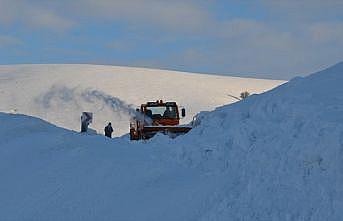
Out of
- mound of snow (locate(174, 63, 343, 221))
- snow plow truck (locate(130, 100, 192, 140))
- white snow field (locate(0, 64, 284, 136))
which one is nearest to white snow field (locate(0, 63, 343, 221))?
mound of snow (locate(174, 63, 343, 221))

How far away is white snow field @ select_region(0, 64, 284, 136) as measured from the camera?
5138cm

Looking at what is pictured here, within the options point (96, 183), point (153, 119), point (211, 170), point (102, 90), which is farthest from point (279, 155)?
point (102, 90)

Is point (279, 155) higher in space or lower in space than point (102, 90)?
lower

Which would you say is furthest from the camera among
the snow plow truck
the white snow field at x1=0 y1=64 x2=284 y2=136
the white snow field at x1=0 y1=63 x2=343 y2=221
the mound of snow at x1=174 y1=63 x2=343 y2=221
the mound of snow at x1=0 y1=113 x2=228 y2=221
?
the white snow field at x1=0 y1=64 x2=284 y2=136

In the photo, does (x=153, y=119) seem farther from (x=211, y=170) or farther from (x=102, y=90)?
(x=102, y=90)

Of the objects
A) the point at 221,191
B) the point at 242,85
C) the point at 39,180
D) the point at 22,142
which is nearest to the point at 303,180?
the point at 221,191

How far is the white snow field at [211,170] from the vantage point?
305 inches

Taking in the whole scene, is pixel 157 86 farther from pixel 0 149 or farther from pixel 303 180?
pixel 303 180

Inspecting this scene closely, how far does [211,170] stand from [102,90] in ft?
164

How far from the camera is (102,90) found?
192 ft

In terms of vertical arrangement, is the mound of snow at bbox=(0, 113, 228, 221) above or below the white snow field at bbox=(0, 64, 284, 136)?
below

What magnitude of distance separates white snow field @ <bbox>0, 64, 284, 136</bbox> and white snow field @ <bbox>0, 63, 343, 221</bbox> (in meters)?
32.0

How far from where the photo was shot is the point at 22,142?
40.2 ft

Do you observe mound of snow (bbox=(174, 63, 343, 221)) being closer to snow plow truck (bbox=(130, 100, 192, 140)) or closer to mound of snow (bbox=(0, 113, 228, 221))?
mound of snow (bbox=(0, 113, 228, 221))
